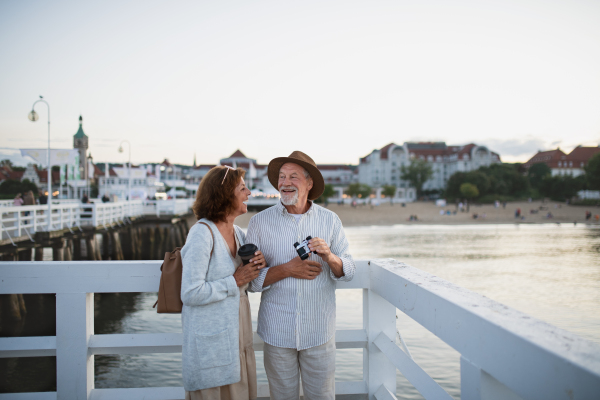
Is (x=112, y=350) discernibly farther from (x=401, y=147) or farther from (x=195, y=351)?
(x=401, y=147)

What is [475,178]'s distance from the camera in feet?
247

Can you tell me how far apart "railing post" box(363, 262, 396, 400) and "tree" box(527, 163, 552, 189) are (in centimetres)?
9324

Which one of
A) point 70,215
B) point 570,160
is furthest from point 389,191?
point 70,215

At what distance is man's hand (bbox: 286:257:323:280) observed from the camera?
2174 mm

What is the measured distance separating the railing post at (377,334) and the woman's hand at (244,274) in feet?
2.67

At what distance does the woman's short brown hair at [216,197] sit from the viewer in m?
2.07

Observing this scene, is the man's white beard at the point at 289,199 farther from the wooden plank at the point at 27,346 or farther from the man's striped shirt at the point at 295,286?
the wooden plank at the point at 27,346

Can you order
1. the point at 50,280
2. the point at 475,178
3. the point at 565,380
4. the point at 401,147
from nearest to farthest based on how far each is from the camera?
the point at 565,380, the point at 50,280, the point at 475,178, the point at 401,147

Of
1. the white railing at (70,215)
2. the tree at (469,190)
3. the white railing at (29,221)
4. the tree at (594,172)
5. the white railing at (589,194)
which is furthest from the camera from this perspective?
the tree at (469,190)

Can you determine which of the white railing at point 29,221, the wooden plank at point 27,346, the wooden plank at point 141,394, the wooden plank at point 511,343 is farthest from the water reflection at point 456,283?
the wooden plank at point 511,343

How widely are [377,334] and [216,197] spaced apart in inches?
48.5

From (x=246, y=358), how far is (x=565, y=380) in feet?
4.68

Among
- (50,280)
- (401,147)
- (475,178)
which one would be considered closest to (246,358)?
(50,280)

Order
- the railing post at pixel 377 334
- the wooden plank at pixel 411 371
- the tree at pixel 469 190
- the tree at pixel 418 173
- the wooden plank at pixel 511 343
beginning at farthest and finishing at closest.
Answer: the tree at pixel 418 173 < the tree at pixel 469 190 < the railing post at pixel 377 334 < the wooden plank at pixel 411 371 < the wooden plank at pixel 511 343
